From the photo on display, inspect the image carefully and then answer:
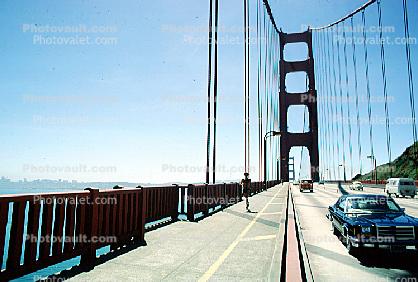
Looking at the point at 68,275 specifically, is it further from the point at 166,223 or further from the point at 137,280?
the point at 166,223

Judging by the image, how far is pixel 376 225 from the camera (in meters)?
5.86

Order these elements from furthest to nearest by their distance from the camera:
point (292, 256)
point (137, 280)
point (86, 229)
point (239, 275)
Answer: point (292, 256) < point (86, 229) < point (239, 275) < point (137, 280)

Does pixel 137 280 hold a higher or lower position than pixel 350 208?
lower

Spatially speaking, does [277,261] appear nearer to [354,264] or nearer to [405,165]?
[354,264]

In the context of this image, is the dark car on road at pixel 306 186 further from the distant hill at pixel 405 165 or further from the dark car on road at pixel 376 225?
the distant hill at pixel 405 165

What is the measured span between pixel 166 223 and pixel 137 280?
5.06m

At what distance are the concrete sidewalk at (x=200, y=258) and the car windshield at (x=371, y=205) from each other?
1758 millimetres

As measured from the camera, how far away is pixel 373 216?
21.6 feet

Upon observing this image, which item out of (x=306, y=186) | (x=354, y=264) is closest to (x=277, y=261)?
(x=354, y=264)

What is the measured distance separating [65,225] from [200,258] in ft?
7.22

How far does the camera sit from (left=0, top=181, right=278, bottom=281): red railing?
3.86 meters

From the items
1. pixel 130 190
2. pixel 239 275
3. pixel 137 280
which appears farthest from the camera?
pixel 130 190

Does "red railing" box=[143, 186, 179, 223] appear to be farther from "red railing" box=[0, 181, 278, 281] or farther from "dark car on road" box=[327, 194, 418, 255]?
"dark car on road" box=[327, 194, 418, 255]

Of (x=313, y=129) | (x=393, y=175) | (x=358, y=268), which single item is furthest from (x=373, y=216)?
(x=393, y=175)
